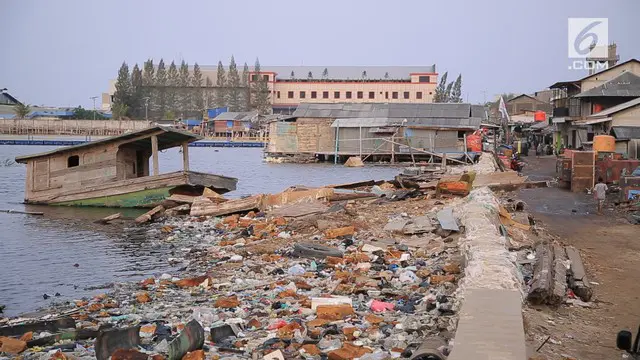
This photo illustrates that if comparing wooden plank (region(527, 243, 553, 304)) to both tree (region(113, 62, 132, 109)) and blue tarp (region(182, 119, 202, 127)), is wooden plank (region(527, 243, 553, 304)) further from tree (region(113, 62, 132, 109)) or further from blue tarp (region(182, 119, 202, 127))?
tree (region(113, 62, 132, 109))

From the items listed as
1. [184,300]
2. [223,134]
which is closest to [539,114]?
[223,134]

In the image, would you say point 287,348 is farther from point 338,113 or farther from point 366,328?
point 338,113

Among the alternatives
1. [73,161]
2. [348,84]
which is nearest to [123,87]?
[348,84]

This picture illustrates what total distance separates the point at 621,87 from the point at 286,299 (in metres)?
33.4

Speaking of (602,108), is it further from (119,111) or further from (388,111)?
(119,111)

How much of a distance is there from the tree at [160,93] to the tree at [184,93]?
86.2 inches

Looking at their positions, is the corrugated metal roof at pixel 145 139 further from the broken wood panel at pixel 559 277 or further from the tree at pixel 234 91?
the tree at pixel 234 91

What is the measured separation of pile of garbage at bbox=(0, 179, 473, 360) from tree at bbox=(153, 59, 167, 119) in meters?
89.4

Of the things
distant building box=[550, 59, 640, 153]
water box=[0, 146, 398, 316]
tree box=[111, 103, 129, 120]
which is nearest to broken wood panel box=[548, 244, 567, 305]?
water box=[0, 146, 398, 316]

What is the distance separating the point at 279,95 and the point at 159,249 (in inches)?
3407

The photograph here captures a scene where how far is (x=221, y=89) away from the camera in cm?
10388

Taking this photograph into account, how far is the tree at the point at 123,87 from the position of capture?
9969 centimetres

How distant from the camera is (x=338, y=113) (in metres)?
49.8

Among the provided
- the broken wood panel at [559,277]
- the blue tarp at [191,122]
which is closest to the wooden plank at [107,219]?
the broken wood panel at [559,277]
